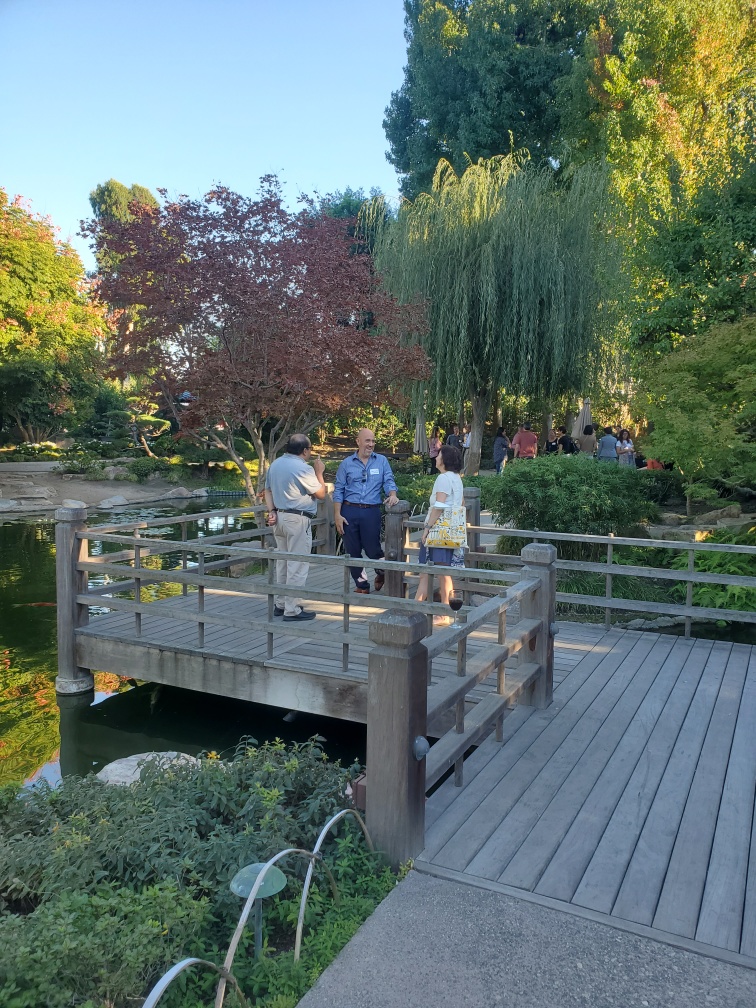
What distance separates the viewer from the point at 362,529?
23.2 feet

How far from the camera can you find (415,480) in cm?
1502

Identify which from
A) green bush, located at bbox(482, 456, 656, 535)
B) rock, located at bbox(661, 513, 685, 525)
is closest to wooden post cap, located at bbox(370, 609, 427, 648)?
green bush, located at bbox(482, 456, 656, 535)

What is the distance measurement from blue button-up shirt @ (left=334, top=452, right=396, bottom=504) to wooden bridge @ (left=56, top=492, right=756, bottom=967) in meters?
0.51

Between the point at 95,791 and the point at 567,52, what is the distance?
3012cm

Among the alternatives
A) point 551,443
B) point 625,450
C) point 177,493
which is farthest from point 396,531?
point 177,493

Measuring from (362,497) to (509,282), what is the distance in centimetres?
995

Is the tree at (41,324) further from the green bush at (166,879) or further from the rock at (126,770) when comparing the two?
the green bush at (166,879)

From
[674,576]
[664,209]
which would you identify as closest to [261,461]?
[674,576]

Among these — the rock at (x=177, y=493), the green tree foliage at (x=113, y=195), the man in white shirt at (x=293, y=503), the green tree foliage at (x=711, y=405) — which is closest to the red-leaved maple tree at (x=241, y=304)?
the man in white shirt at (x=293, y=503)

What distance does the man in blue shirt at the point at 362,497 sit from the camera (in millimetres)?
7027

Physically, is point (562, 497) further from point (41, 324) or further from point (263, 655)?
point (41, 324)

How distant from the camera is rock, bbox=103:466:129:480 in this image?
1010 inches

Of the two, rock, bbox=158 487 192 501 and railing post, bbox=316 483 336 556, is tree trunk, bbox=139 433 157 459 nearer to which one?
rock, bbox=158 487 192 501

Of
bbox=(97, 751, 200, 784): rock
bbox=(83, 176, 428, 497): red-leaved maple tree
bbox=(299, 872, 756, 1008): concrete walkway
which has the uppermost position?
bbox=(83, 176, 428, 497): red-leaved maple tree
